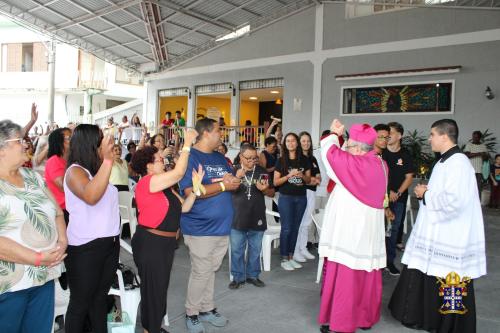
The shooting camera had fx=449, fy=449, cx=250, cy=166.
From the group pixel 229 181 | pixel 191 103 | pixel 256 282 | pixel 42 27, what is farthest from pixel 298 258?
pixel 42 27

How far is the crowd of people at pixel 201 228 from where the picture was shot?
2521 mm

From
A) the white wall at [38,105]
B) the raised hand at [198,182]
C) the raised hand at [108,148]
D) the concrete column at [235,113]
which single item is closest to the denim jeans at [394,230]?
the raised hand at [198,182]

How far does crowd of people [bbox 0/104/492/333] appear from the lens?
252 cm

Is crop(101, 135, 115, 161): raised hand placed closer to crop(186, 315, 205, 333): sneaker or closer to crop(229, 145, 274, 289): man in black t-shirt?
crop(186, 315, 205, 333): sneaker

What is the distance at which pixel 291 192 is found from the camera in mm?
5914

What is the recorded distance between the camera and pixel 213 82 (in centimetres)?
1702

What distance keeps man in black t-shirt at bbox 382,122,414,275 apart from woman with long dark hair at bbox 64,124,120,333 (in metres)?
3.76

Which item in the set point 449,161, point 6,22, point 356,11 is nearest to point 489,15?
point 356,11

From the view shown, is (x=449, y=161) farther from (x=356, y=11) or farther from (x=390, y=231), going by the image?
(x=356, y=11)

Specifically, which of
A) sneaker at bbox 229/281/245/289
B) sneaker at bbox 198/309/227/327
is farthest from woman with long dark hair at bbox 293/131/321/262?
sneaker at bbox 198/309/227/327

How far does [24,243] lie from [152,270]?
3.67ft

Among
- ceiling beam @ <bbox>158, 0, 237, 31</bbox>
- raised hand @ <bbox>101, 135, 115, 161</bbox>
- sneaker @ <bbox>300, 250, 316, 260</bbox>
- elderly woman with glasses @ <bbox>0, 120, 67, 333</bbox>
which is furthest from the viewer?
ceiling beam @ <bbox>158, 0, 237, 31</bbox>

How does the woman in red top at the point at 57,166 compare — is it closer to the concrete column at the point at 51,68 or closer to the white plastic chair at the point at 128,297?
the white plastic chair at the point at 128,297

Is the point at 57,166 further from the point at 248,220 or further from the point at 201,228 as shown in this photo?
the point at 248,220
